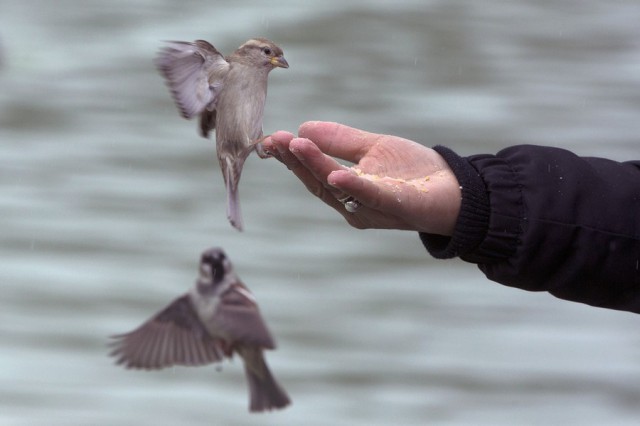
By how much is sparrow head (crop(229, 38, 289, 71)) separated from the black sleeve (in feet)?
1.99

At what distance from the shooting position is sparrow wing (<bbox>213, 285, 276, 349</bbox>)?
1.37m

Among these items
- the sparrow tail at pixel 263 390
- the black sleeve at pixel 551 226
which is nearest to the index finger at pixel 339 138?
the black sleeve at pixel 551 226

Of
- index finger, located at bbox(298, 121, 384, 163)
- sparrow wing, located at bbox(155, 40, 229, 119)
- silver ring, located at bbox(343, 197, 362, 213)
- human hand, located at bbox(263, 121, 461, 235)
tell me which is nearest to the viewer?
sparrow wing, located at bbox(155, 40, 229, 119)

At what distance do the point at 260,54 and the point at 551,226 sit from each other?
0.75m

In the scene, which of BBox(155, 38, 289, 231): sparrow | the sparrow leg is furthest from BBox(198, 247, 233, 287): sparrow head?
the sparrow leg

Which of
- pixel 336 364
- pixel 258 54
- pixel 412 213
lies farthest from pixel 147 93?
pixel 258 54

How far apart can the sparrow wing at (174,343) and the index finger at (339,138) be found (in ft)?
3.31

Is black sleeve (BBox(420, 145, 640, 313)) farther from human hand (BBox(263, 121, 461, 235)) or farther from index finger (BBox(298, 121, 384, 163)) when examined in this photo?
index finger (BBox(298, 121, 384, 163))

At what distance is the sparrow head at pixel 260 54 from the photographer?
177 centimetres

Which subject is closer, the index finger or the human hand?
the human hand

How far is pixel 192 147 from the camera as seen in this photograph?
5180 millimetres

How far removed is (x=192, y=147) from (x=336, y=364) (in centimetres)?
132

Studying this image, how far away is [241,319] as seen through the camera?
1377 mm

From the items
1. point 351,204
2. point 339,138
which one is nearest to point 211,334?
point 351,204
